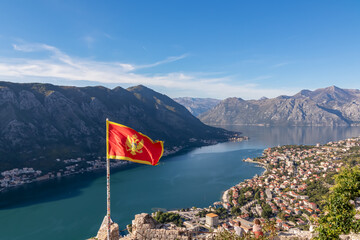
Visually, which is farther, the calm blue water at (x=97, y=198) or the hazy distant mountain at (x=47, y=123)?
the hazy distant mountain at (x=47, y=123)

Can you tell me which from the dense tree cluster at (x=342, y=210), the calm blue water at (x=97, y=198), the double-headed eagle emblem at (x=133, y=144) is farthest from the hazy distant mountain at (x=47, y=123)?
the dense tree cluster at (x=342, y=210)

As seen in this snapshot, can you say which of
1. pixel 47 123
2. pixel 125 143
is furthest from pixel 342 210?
pixel 47 123

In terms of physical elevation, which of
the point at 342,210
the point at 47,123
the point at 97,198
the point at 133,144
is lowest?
→ the point at 97,198

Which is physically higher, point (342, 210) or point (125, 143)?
point (125, 143)

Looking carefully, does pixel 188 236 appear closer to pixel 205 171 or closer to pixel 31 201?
pixel 31 201

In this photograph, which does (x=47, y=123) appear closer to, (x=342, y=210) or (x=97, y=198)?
(x=97, y=198)

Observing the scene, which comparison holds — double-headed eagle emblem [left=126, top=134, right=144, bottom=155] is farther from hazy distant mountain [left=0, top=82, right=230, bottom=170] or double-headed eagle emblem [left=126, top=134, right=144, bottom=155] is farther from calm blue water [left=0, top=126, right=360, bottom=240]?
hazy distant mountain [left=0, top=82, right=230, bottom=170]

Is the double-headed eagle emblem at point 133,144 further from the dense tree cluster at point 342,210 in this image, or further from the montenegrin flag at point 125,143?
the dense tree cluster at point 342,210
